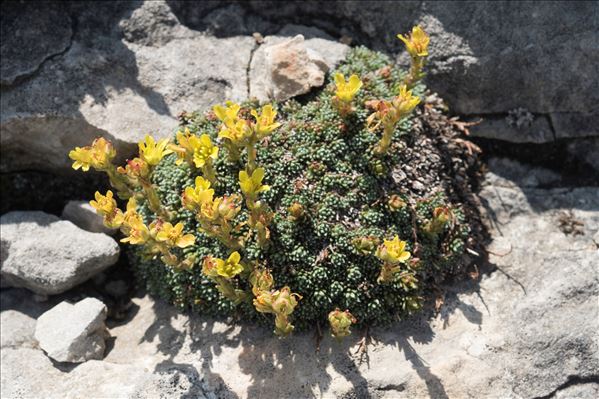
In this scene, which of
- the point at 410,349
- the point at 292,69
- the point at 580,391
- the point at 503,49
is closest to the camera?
the point at 580,391

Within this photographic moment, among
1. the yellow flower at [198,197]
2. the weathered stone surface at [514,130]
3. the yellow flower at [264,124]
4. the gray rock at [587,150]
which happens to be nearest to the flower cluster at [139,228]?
the yellow flower at [198,197]

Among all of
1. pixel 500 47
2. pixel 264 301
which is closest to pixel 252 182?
pixel 264 301

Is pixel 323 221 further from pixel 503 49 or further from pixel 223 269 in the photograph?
pixel 503 49

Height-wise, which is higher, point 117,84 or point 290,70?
point 290,70

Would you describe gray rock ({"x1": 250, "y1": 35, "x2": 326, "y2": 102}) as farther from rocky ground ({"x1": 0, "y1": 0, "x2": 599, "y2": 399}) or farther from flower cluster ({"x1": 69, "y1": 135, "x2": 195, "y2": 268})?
flower cluster ({"x1": 69, "y1": 135, "x2": 195, "y2": 268})

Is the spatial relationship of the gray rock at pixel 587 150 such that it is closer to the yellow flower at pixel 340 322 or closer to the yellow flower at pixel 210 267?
the yellow flower at pixel 340 322

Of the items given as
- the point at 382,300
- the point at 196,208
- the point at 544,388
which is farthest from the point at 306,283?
the point at 544,388

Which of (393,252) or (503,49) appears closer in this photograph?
(393,252)
